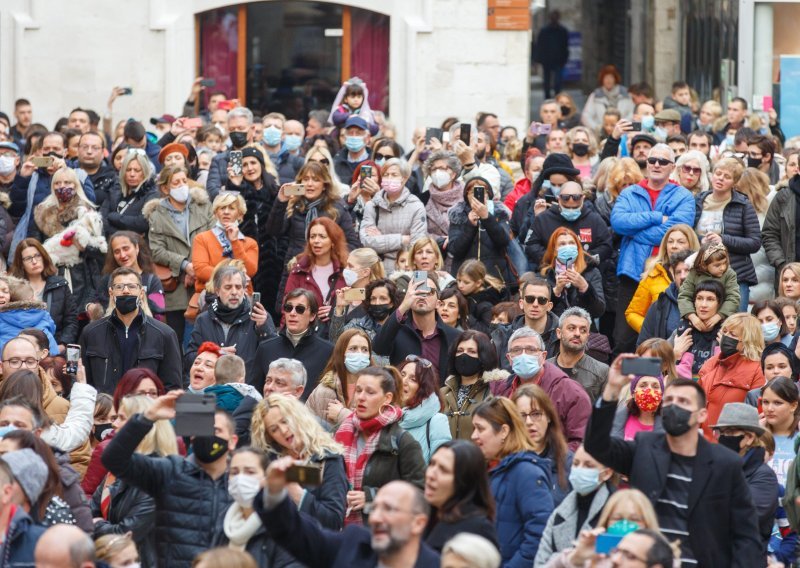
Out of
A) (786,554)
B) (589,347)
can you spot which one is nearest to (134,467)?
(786,554)

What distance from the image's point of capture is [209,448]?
9.24 m

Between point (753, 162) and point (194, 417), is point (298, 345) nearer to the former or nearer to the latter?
point (194, 417)

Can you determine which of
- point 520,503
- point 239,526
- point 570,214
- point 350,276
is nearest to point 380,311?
point 350,276

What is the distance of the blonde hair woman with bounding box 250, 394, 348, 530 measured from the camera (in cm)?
959

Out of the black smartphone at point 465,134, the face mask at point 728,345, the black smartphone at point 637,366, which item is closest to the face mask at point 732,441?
the face mask at point 728,345

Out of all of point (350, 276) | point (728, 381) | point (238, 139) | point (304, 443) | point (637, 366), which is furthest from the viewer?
point (238, 139)

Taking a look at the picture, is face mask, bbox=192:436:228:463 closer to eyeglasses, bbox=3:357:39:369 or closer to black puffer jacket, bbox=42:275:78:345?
eyeglasses, bbox=3:357:39:369

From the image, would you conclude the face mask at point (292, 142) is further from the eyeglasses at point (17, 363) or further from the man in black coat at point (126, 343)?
the eyeglasses at point (17, 363)

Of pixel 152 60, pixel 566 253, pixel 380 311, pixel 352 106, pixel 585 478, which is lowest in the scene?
pixel 585 478

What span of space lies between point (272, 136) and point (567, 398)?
23.0ft

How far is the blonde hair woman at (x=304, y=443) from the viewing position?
959cm

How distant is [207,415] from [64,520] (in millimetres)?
1318

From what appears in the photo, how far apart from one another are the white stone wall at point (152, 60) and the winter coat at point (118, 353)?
402 inches

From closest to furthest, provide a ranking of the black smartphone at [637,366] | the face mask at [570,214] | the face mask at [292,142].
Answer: the black smartphone at [637,366] < the face mask at [570,214] < the face mask at [292,142]
